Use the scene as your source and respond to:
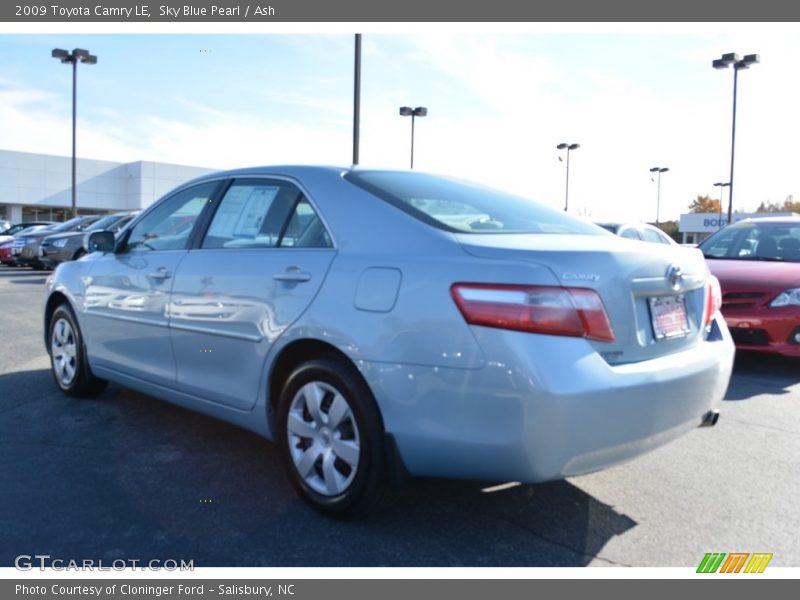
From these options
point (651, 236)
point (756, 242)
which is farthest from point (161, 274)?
point (651, 236)

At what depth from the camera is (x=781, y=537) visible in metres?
3.08

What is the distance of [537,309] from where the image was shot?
2.62 metres

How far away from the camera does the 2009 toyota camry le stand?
2.64 m

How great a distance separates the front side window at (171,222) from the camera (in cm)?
425

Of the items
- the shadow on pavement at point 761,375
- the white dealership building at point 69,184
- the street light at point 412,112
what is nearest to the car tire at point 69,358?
the shadow on pavement at point 761,375

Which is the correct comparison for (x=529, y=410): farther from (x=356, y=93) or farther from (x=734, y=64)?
(x=734, y=64)

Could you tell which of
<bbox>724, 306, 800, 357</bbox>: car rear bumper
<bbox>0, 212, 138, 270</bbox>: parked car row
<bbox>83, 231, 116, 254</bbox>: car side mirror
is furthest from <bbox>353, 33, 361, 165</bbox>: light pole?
<bbox>83, 231, 116, 254</bbox>: car side mirror

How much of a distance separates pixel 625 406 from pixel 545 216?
1351 mm

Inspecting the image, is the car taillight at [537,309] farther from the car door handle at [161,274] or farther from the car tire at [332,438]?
the car door handle at [161,274]

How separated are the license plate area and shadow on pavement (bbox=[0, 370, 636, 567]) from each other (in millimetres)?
887

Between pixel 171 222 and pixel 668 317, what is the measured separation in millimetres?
3025

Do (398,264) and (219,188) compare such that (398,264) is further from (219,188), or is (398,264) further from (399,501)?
(219,188)

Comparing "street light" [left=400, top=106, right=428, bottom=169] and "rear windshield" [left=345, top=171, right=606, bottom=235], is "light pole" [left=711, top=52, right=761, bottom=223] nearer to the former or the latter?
"street light" [left=400, top=106, right=428, bottom=169]
